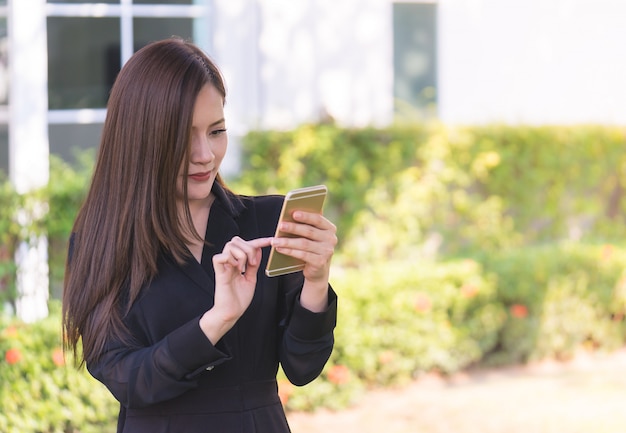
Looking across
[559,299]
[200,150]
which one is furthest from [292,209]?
[559,299]

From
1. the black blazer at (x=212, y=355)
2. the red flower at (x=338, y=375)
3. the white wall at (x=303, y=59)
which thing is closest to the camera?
the black blazer at (x=212, y=355)

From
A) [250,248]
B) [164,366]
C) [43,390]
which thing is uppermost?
[250,248]

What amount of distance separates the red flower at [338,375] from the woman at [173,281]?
12.3 ft

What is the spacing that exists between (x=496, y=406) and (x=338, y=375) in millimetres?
1093

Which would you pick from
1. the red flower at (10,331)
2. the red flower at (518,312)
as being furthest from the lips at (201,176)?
the red flower at (518,312)

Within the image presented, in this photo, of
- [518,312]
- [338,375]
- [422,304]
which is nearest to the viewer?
[338,375]

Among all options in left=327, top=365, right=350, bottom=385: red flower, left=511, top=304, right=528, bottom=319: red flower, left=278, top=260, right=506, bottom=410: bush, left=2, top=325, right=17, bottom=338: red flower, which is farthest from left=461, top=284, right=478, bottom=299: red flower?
left=2, top=325, right=17, bottom=338: red flower

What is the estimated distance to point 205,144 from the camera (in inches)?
Answer: 95.8

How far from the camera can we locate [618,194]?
9.48 meters

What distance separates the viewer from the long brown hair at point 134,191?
239 cm

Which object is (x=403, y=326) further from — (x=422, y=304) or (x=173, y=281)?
(x=173, y=281)

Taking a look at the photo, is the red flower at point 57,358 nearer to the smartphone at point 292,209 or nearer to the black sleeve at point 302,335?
the black sleeve at point 302,335

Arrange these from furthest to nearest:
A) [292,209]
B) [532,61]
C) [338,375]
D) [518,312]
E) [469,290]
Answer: [532,61]
[518,312]
[469,290]
[338,375]
[292,209]

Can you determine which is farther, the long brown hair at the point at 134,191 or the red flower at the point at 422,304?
the red flower at the point at 422,304
